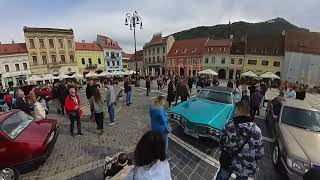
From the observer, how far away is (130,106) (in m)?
11.7

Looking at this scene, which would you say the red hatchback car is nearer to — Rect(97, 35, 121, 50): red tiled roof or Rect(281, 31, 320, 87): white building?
Rect(281, 31, 320, 87): white building

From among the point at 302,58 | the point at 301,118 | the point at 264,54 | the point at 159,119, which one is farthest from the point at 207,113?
the point at 264,54

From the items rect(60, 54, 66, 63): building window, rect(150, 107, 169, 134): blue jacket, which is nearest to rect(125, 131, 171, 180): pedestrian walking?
rect(150, 107, 169, 134): blue jacket

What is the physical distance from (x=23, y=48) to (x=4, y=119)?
38.0 meters

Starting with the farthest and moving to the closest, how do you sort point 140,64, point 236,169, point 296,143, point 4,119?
point 140,64 < point 4,119 < point 296,143 < point 236,169

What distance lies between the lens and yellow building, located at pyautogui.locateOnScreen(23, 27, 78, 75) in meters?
34.5

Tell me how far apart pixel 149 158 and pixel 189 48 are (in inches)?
1825

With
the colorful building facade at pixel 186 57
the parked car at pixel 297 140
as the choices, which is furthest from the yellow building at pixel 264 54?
the parked car at pixel 297 140

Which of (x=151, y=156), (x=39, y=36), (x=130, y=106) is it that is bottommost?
(x=130, y=106)

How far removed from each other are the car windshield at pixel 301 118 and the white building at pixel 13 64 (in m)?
40.0

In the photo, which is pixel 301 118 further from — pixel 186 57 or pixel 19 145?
pixel 186 57

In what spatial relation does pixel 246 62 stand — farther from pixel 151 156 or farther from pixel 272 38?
pixel 151 156

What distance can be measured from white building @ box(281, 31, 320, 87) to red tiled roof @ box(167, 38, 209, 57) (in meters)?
17.0

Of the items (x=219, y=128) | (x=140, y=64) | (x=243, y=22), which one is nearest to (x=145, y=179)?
(x=219, y=128)
